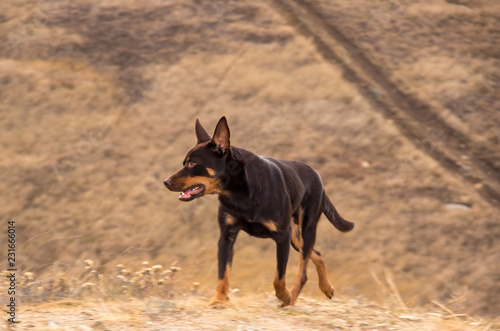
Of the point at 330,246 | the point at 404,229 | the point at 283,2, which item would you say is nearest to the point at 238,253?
the point at 330,246

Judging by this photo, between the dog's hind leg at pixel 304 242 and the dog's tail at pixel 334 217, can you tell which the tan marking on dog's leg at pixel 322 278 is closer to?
the dog's hind leg at pixel 304 242

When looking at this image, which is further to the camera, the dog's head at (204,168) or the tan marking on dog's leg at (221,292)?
the tan marking on dog's leg at (221,292)

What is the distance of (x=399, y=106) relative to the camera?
1680 cm

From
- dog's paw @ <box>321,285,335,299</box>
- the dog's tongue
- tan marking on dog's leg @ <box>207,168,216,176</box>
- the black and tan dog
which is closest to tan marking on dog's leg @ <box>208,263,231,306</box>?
the black and tan dog

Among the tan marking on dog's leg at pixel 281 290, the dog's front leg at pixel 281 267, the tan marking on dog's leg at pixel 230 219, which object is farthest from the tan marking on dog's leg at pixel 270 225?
the tan marking on dog's leg at pixel 281 290

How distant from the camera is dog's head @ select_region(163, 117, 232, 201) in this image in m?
5.19

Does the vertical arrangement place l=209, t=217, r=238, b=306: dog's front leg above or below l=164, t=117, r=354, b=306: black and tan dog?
below

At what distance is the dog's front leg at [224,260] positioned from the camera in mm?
5402

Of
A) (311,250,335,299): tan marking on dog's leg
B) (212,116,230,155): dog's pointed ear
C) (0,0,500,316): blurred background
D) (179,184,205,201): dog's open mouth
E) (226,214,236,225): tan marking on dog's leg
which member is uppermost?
(212,116,230,155): dog's pointed ear

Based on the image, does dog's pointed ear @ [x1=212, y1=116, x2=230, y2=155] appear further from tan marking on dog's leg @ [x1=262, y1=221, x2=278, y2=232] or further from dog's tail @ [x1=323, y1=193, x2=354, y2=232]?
dog's tail @ [x1=323, y1=193, x2=354, y2=232]

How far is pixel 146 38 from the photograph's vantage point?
1950 cm

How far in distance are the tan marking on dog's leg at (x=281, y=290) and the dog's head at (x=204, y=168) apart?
3.18ft

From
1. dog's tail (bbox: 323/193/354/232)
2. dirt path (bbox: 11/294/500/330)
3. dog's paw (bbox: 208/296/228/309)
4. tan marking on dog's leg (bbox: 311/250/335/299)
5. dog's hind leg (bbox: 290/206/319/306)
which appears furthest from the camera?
dog's tail (bbox: 323/193/354/232)

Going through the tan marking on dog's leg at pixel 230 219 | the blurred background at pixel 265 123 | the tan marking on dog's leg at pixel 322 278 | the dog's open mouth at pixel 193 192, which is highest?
the dog's open mouth at pixel 193 192
